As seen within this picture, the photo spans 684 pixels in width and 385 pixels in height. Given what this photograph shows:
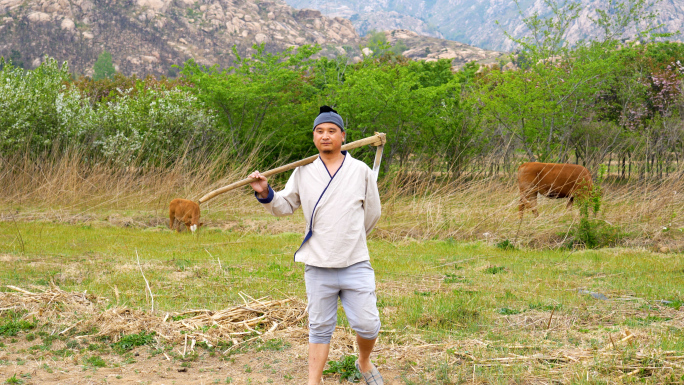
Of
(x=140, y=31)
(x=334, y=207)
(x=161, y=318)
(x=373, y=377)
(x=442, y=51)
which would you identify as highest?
(x=442, y=51)

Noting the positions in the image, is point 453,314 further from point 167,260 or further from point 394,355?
point 167,260

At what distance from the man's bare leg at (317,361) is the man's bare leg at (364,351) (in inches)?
9.0

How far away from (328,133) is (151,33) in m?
93.6

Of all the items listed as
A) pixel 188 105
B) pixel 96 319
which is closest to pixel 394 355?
pixel 96 319

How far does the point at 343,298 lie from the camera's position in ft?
12.1

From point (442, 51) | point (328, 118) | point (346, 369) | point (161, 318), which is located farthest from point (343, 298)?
point (442, 51)

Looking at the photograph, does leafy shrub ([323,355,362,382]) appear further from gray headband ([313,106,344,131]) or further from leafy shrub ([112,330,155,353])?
gray headband ([313,106,344,131])

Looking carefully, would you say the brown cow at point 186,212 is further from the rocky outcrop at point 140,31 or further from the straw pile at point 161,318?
the rocky outcrop at point 140,31

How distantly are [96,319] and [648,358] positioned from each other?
4313 mm

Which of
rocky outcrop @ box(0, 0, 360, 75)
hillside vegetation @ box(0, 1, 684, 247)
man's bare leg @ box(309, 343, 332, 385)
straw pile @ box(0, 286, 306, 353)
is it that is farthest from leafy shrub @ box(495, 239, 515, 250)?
rocky outcrop @ box(0, 0, 360, 75)

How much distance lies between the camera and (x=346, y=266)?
3545 mm

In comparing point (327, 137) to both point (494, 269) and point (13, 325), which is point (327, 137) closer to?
point (13, 325)

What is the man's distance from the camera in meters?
3.58

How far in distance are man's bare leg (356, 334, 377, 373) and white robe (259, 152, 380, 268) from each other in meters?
0.55
